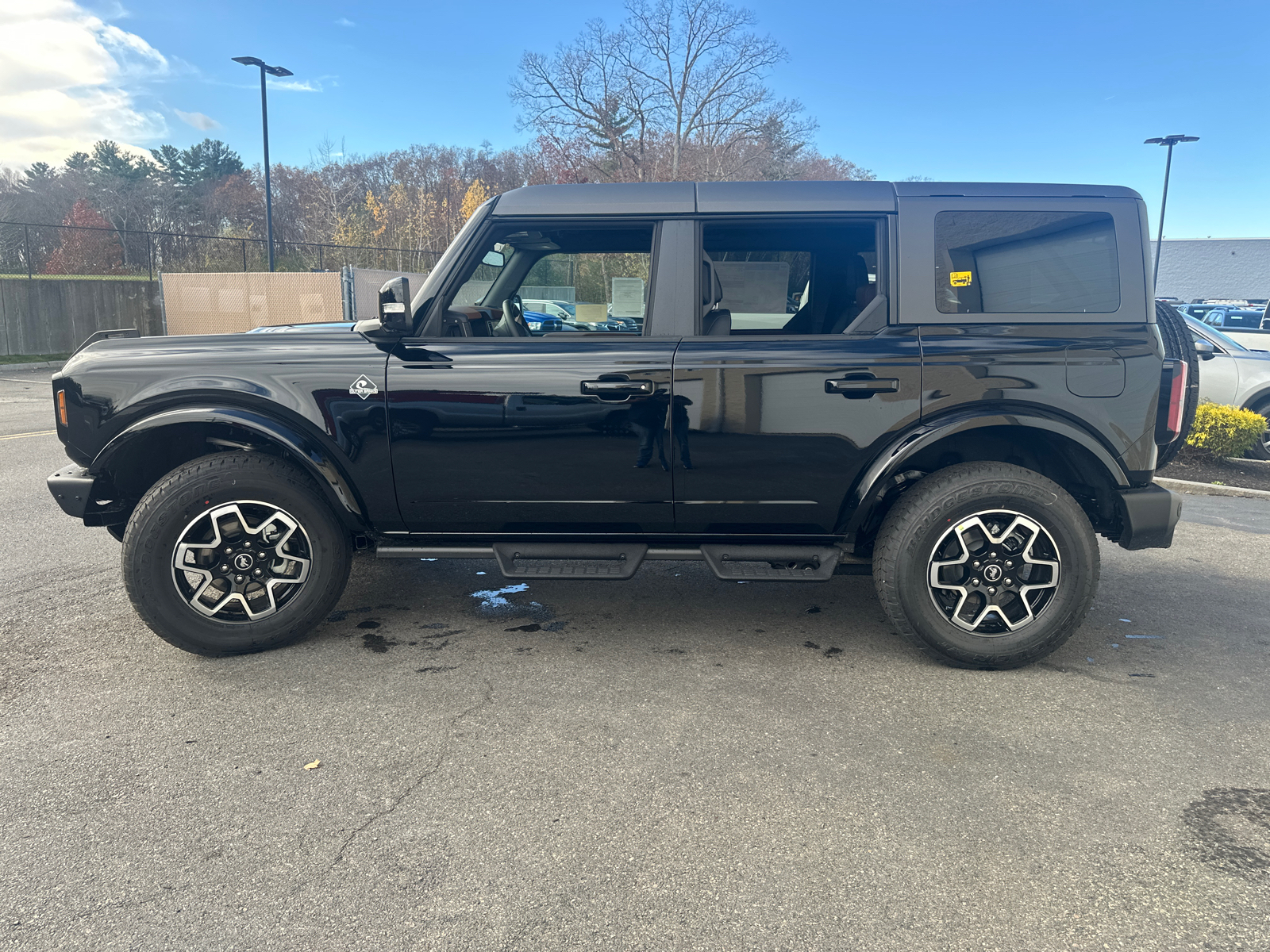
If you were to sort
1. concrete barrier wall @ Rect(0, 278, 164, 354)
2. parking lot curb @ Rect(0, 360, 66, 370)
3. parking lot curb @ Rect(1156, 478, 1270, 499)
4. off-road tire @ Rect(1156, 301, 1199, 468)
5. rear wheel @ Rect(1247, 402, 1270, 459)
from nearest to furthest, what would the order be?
1. off-road tire @ Rect(1156, 301, 1199, 468)
2. parking lot curb @ Rect(1156, 478, 1270, 499)
3. rear wheel @ Rect(1247, 402, 1270, 459)
4. parking lot curb @ Rect(0, 360, 66, 370)
5. concrete barrier wall @ Rect(0, 278, 164, 354)

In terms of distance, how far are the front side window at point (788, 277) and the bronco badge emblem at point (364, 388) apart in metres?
1.41

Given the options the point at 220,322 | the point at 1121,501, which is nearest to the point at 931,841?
the point at 1121,501

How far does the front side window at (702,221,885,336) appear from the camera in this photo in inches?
146

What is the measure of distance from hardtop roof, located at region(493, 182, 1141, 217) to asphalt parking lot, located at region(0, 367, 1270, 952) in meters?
1.91

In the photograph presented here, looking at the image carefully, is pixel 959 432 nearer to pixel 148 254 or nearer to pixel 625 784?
pixel 625 784

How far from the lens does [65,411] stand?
3.66m

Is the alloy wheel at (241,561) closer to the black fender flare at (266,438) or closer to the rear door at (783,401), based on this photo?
the black fender flare at (266,438)

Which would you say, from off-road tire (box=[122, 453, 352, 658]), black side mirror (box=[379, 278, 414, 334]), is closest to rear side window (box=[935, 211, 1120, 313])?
black side mirror (box=[379, 278, 414, 334])

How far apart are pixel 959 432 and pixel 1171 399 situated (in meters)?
0.90

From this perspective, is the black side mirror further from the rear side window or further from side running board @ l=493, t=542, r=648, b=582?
the rear side window

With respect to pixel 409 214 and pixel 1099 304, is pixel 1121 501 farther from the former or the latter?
pixel 409 214

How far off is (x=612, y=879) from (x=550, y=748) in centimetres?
73

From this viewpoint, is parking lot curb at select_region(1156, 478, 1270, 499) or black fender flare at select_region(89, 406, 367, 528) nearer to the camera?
black fender flare at select_region(89, 406, 367, 528)

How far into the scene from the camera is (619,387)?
3.53 m
